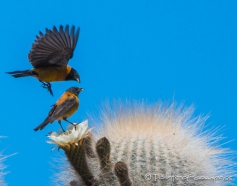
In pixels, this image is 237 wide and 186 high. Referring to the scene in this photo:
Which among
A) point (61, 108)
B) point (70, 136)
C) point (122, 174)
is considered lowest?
point (122, 174)

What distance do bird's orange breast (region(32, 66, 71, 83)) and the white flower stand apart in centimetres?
155

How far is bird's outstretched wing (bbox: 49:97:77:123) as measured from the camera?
4456 mm

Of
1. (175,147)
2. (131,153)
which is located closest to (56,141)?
(131,153)

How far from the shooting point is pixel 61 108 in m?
4.53

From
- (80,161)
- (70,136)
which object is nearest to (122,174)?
(80,161)

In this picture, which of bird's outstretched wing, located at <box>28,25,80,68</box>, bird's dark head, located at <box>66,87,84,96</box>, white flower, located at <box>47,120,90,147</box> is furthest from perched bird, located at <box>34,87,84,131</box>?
bird's outstretched wing, located at <box>28,25,80,68</box>

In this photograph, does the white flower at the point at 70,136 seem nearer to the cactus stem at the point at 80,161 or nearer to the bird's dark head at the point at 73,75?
the cactus stem at the point at 80,161

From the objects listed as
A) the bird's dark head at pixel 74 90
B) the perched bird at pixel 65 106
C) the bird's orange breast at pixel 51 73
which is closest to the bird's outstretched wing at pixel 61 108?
the perched bird at pixel 65 106

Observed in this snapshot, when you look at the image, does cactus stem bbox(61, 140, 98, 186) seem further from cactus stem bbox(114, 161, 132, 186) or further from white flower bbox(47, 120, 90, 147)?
cactus stem bbox(114, 161, 132, 186)

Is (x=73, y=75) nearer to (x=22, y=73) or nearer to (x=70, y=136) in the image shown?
(x=22, y=73)

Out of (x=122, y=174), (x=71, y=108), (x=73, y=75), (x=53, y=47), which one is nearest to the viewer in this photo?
(x=122, y=174)

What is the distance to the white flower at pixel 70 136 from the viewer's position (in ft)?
13.2

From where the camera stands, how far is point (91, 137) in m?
4.66

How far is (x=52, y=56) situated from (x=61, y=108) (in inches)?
41.5
